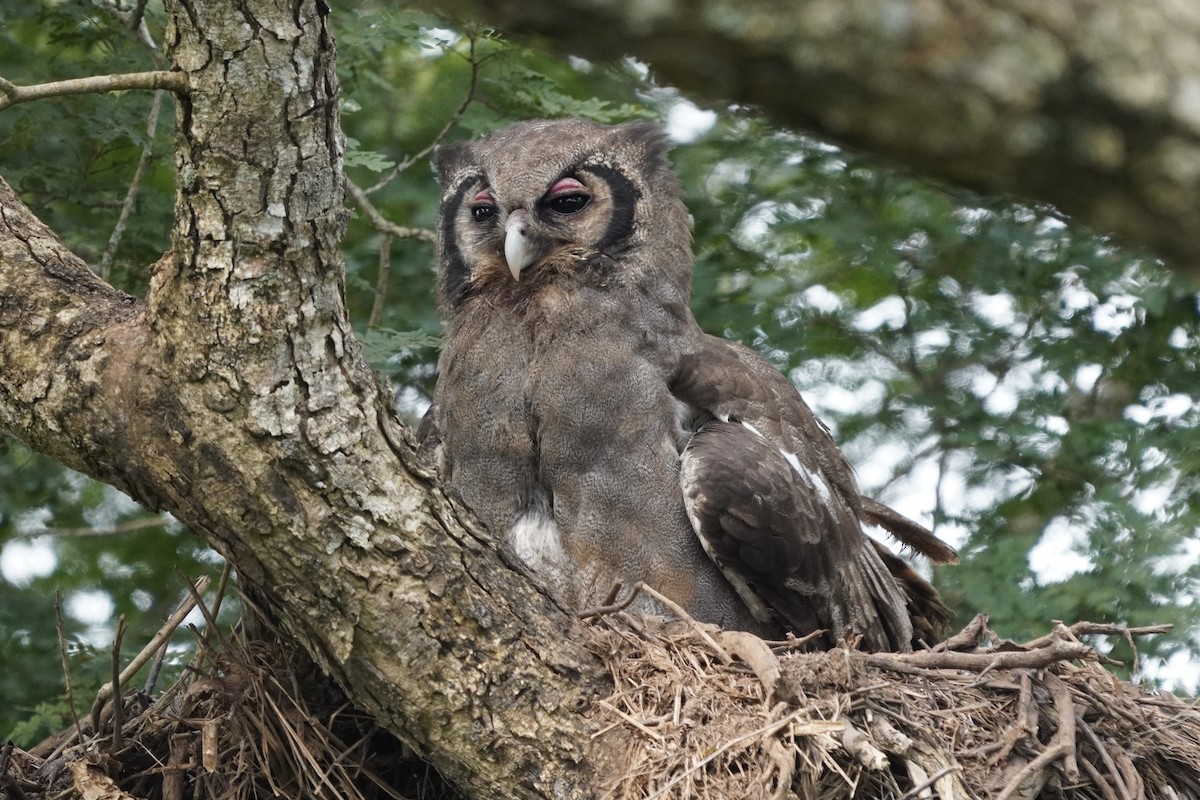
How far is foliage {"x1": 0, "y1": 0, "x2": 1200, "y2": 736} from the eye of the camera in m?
5.35

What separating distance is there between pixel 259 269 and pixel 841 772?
6.31ft

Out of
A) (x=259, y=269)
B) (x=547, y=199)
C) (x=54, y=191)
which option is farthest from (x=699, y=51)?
(x=54, y=191)

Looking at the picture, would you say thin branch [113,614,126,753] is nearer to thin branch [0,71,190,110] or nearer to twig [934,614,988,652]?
thin branch [0,71,190,110]

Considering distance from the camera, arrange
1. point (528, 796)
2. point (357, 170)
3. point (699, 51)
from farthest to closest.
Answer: point (357, 170) → point (528, 796) → point (699, 51)

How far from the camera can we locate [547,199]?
4645mm

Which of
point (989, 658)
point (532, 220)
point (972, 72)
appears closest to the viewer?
point (972, 72)

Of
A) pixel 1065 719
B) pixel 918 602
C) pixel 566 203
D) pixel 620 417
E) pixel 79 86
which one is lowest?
pixel 918 602

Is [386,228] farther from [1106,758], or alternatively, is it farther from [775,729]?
[1106,758]

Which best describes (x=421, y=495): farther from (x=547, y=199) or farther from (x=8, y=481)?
(x=8, y=481)

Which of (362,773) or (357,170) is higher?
(357,170)

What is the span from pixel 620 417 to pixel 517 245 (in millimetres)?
706

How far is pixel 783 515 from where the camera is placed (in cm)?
430

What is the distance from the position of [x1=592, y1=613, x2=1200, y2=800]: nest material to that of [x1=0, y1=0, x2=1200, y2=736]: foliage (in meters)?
1.33

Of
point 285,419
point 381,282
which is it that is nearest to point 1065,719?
point 285,419
